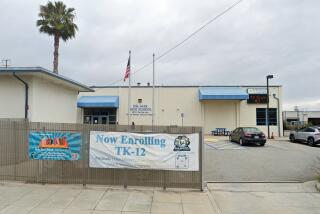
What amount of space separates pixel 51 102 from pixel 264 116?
2826cm

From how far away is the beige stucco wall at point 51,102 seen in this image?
48.6 feet

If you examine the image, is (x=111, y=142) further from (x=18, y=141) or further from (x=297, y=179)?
(x=297, y=179)

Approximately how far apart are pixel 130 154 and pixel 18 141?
3.73 metres

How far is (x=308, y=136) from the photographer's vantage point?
27391mm

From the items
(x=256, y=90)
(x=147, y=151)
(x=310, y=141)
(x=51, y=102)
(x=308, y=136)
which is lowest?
(x=310, y=141)

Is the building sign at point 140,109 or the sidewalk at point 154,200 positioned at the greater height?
the building sign at point 140,109

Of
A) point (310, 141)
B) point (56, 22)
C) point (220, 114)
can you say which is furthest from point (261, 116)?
point (56, 22)

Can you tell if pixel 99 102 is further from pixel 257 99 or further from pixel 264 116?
pixel 264 116

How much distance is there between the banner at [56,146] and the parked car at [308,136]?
71.8 feet

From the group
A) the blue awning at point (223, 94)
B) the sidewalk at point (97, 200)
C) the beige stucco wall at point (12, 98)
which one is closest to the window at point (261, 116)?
the blue awning at point (223, 94)

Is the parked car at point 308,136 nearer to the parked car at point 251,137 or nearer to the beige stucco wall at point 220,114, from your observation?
the parked car at point 251,137

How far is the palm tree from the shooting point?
3372 centimetres

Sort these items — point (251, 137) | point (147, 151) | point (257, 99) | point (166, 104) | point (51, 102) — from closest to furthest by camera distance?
point (147, 151), point (51, 102), point (251, 137), point (257, 99), point (166, 104)

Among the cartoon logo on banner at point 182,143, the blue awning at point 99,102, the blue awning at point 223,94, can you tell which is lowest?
the cartoon logo on banner at point 182,143
